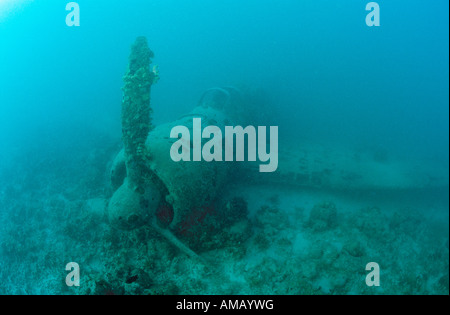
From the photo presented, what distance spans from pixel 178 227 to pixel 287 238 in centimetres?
334

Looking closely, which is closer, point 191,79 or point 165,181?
point 165,181

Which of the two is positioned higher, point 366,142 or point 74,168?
point 366,142

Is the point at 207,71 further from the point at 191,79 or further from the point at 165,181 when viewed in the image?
the point at 165,181

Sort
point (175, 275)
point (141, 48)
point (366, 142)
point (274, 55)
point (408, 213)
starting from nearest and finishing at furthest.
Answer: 1. point (141, 48)
2. point (175, 275)
3. point (408, 213)
4. point (366, 142)
5. point (274, 55)

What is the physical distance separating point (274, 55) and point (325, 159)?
2697 cm

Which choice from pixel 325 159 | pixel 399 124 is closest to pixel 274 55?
pixel 399 124

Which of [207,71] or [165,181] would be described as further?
[207,71]

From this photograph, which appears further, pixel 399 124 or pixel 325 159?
pixel 399 124

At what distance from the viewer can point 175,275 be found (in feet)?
21.8

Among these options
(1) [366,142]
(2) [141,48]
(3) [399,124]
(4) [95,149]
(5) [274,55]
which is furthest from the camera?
(5) [274,55]

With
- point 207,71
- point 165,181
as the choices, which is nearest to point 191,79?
point 207,71

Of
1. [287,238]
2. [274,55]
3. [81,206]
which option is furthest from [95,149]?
[274,55]
